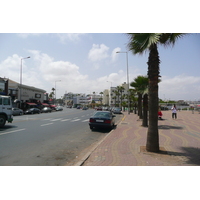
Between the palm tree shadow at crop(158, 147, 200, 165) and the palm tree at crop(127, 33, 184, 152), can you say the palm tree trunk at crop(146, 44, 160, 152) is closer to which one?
the palm tree at crop(127, 33, 184, 152)

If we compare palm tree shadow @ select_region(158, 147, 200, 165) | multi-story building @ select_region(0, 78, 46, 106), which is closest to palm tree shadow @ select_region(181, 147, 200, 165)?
palm tree shadow @ select_region(158, 147, 200, 165)

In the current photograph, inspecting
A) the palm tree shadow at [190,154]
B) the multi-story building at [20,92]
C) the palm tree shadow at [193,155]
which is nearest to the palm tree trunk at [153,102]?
the palm tree shadow at [190,154]

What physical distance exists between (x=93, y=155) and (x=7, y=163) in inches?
103

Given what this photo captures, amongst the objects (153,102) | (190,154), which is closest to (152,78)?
(153,102)

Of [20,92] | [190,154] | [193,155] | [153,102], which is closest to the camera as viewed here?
[193,155]

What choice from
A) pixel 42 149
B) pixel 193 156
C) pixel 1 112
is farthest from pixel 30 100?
pixel 193 156

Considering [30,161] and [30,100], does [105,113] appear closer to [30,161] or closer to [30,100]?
[30,161]

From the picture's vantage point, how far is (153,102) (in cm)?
595

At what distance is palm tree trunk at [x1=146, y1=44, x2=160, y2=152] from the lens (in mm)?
5953

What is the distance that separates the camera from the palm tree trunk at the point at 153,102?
19.5ft

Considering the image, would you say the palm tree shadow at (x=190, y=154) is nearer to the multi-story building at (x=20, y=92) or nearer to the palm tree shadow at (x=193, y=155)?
the palm tree shadow at (x=193, y=155)

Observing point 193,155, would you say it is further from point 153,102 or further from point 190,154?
point 153,102

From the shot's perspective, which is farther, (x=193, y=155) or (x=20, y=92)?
(x=20, y=92)

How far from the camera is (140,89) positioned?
Answer: 47.3 ft
